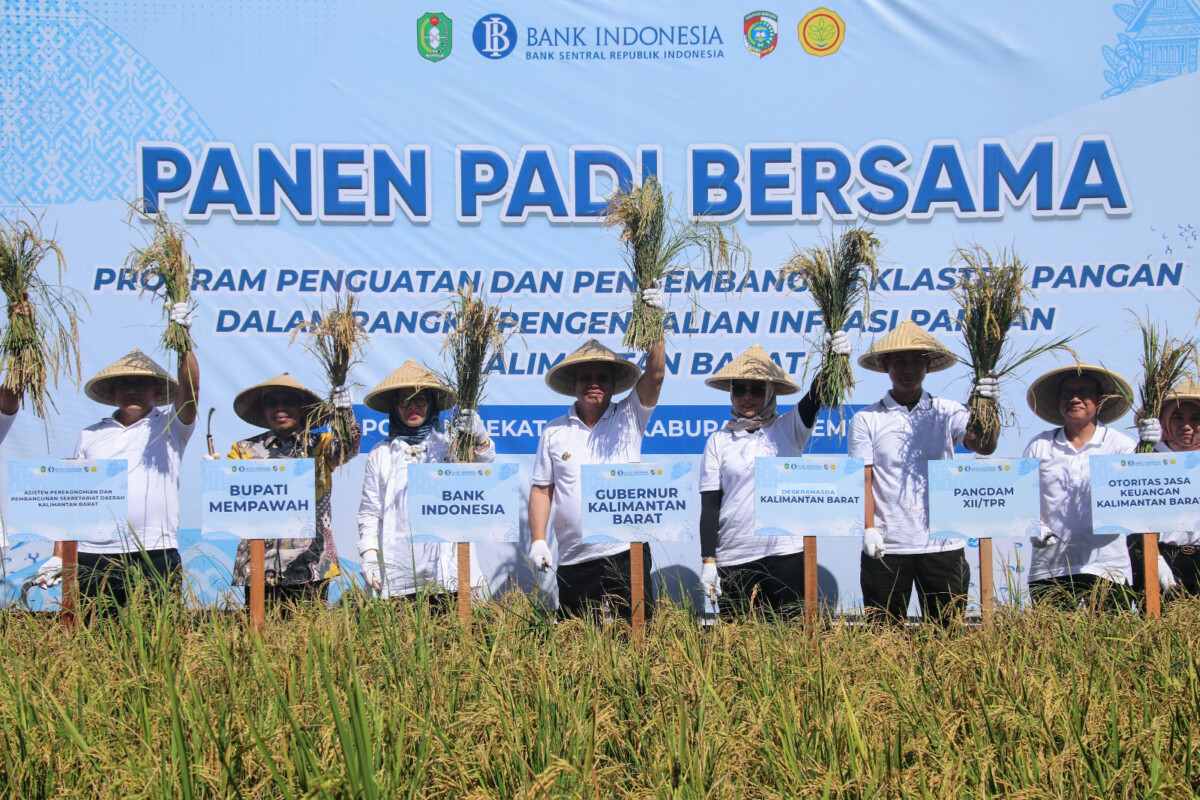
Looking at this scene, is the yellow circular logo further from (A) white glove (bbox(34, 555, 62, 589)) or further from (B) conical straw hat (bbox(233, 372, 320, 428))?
(A) white glove (bbox(34, 555, 62, 589))

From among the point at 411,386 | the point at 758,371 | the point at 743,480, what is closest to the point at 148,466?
the point at 411,386

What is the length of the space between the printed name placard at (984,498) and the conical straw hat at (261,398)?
2.60 metres

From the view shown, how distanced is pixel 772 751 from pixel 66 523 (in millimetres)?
2661

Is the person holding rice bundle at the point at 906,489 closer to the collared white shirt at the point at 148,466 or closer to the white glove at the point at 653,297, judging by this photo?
the white glove at the point at 653,297

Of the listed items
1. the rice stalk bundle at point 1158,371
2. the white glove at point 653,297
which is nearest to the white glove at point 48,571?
the white glove at point 653,297

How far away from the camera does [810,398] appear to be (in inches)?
146

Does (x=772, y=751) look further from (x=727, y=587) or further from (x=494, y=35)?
(x=494, y=35)

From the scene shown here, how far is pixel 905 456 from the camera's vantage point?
381cm

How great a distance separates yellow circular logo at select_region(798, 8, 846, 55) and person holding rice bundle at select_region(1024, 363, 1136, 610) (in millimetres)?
2184

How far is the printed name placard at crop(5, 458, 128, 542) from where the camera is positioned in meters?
3.30

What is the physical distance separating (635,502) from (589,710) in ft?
2.94

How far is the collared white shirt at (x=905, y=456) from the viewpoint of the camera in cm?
378

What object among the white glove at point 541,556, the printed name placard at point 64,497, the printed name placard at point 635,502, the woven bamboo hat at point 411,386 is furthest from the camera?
the woven bamboo hat at point 411,386

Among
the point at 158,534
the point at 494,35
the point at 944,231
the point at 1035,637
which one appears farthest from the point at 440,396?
the point at 944,231
